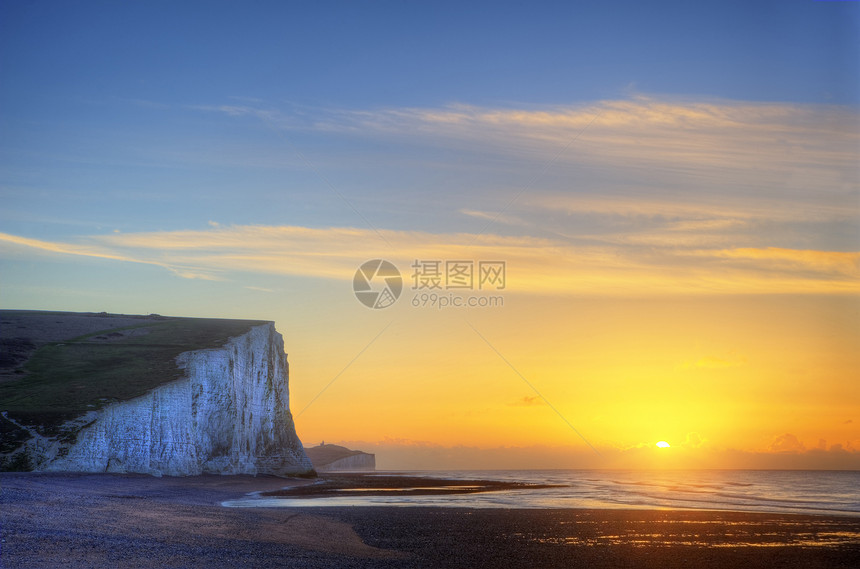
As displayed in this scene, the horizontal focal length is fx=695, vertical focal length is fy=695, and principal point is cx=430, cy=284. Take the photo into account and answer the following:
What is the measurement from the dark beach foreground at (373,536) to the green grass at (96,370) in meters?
14.9

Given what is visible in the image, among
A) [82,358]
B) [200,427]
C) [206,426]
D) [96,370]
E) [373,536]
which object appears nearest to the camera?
[373,536]

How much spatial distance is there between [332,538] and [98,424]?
2951 centimetres

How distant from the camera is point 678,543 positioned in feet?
81.6

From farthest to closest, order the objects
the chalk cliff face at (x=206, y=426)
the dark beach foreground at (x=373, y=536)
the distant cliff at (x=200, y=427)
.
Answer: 1. the chalk cliff face at (x=206, y=426)
2. the distant cliff at (x=200, y=427)
3. the dark beach foreground at (x=373, y=536)

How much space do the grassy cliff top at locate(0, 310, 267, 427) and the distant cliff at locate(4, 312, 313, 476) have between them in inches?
56.5

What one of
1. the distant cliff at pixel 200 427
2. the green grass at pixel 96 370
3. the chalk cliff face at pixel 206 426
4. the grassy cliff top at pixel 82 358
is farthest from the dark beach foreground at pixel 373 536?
the grassy cliff top at pixel 82 358

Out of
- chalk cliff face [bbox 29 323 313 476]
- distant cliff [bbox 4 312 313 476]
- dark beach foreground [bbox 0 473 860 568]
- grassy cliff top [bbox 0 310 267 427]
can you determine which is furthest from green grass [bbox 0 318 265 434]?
dark beach foreground [bbox 0 473 860 568]

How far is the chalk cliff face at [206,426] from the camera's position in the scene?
4628 centimetres

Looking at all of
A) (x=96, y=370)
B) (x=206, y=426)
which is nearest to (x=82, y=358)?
(x=96, y=370)

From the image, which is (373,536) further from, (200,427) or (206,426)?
(206,426)

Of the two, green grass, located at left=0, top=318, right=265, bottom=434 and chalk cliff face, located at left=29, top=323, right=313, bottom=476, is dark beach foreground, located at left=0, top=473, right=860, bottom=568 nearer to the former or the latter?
chalk cliff face, located at left=29, top=323, right=313, bottom=476

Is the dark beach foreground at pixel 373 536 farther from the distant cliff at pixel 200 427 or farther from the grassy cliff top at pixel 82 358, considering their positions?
the grassy cliff top at pixel 82 358

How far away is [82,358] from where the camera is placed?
6397 cm

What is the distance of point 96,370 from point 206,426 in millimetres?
10786
